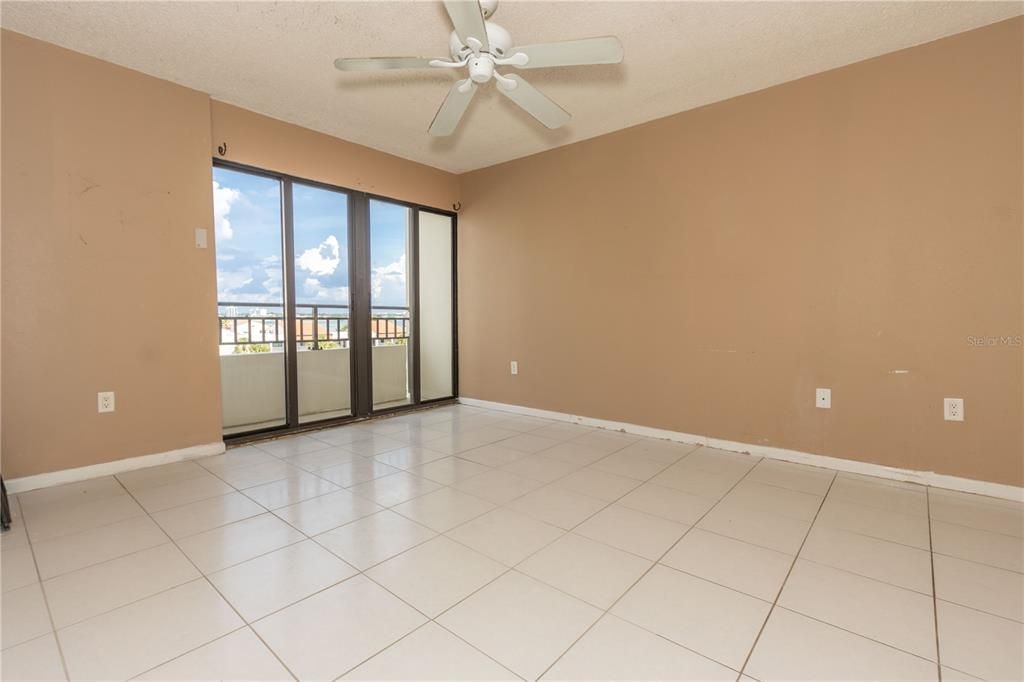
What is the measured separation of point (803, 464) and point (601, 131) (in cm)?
285

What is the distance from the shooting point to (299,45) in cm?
253

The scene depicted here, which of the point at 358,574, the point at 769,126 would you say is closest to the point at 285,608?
the point at 358,574

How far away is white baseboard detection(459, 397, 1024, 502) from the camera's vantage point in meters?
2.40

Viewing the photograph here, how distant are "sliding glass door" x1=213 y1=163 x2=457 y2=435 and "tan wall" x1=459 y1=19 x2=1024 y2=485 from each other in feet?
4.22

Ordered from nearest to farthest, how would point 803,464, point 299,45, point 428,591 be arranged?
point 428,591 < point 299,45 < point 803,464

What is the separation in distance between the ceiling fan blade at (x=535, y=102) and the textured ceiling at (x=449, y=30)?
0.37m

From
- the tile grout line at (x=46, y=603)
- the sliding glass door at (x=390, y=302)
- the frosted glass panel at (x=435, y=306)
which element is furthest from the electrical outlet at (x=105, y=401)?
the frosted glass panel at (x=435, y=306)

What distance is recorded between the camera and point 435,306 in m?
4.87

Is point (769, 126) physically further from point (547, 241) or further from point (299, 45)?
point (299, 45)

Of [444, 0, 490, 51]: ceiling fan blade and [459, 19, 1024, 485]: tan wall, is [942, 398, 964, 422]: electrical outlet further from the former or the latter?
[444, 0, 490, 51]: ceiling fan blade

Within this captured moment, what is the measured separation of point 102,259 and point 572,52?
9.54 ft

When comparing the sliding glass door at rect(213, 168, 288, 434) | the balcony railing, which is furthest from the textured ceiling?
the balcony railing

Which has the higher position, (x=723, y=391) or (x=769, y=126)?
(x=769, y=126)

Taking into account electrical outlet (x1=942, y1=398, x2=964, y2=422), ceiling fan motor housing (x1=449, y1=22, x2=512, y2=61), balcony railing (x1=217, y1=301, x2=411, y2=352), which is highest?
ceiling fan motor housing (x1=449, y1=22, x2=512, y2=61)
